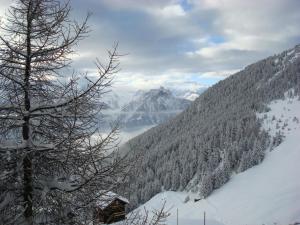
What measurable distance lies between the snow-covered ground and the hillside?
3474 millimetres

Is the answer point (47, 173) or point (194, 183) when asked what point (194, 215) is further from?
point (47, 173)

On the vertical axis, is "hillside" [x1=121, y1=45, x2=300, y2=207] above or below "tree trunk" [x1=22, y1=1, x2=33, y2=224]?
below

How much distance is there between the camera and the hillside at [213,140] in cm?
12875

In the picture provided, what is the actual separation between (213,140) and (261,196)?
41.5m

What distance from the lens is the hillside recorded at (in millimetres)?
128750

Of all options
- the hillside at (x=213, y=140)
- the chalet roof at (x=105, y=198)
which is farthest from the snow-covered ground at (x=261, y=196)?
the chalet roof at (x=105, y=198)

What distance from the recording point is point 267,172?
399 feet

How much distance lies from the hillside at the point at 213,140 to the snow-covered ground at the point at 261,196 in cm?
347

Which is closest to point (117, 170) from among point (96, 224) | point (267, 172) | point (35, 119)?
point (96, 224)

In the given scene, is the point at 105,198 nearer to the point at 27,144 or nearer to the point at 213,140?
the point at 27,144

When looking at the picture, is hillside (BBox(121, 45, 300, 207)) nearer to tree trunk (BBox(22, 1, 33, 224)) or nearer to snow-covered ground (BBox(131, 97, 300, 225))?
snow-covered ground (BBox(131, 97, 300, 225))

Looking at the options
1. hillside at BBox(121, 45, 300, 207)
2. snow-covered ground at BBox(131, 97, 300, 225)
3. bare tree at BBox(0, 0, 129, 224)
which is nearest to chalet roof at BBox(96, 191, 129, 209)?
bare tree at BBox(0, 0, 129, 224)

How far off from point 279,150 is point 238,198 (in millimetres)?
31106

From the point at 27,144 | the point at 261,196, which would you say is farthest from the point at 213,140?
the point at 27,144
